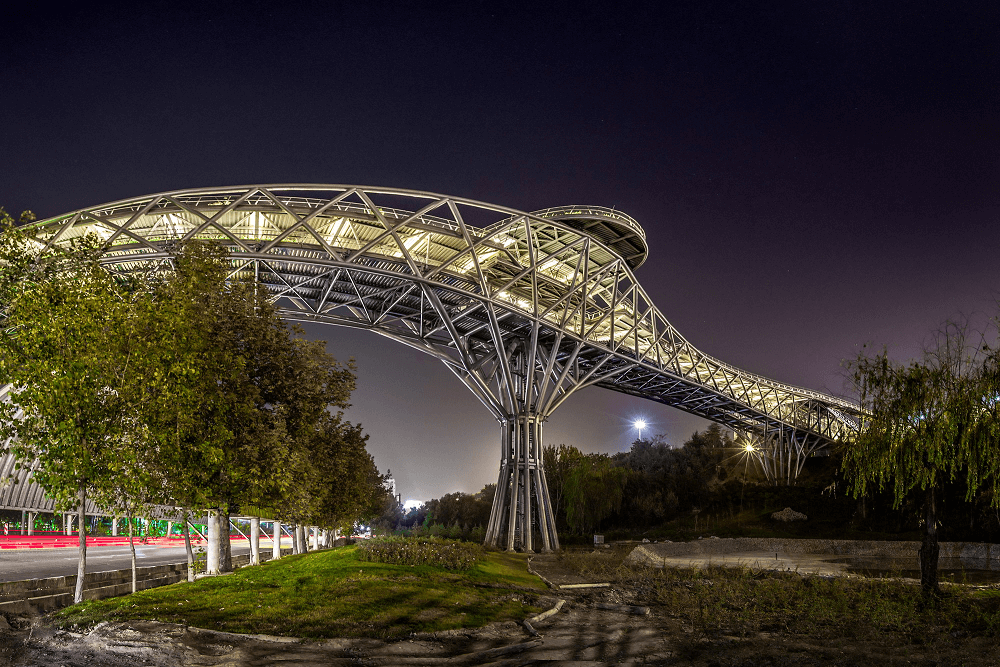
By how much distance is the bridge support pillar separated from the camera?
39.0 meters

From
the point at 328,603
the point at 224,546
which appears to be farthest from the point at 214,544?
the point at 328,603

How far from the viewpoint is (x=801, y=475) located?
7612 centimetres

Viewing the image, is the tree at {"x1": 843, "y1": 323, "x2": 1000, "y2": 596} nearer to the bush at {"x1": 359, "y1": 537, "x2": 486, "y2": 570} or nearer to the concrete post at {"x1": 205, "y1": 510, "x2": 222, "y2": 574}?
the bush at {"x1": 359, "y1": 537, "x2": 486, "y2": 570}

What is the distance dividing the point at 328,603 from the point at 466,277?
21.7m

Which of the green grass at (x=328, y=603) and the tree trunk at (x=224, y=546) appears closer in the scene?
the green grass at (x=328, y=603)

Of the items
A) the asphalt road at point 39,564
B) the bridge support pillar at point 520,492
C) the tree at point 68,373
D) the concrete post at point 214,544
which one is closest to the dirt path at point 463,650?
the tree at point 68,373

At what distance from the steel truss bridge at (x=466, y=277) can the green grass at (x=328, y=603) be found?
482 inches

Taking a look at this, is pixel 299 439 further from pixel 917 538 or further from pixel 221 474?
pixel 917 538

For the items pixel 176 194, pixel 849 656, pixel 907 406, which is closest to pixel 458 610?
pixel 849 656

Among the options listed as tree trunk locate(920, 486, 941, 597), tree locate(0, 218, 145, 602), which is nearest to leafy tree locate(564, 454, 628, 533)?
tree trunk locate(920, 486, 941, 597)

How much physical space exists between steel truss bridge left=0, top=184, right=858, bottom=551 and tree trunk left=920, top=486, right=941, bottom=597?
27.1 ft

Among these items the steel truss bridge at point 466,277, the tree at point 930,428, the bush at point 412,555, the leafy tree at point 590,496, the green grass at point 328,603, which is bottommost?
the leafy tree at point 590,496

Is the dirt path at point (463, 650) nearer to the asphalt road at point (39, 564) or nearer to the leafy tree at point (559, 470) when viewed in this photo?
the asphalt road at point (39, 564)

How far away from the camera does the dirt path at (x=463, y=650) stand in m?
10.6
